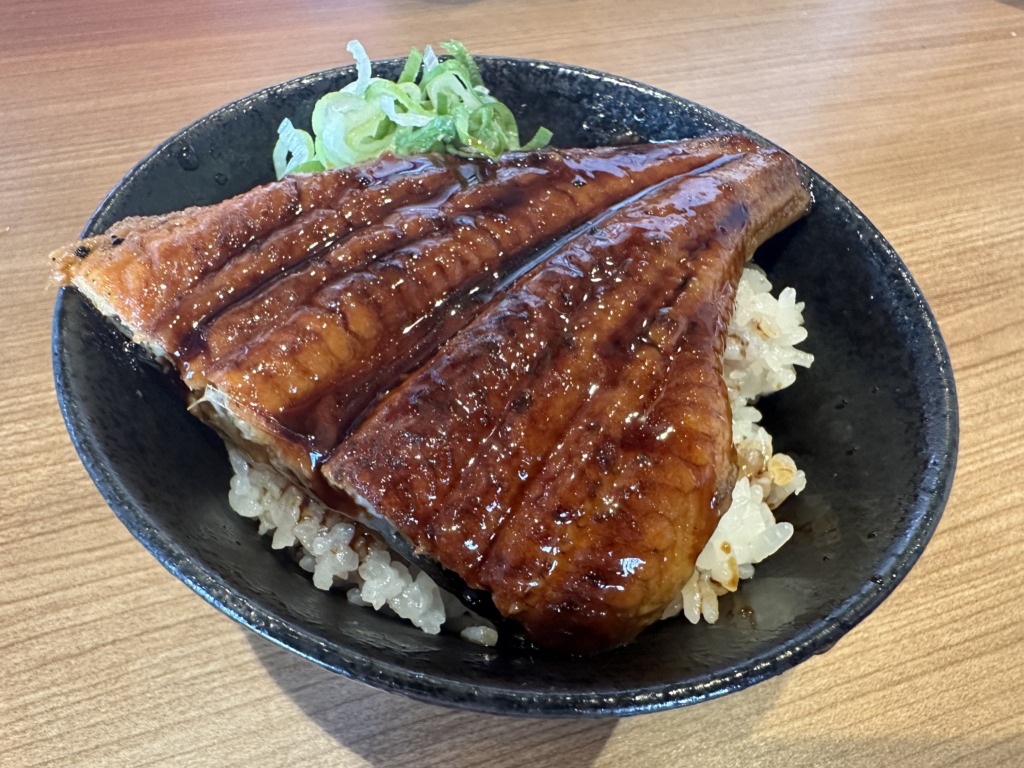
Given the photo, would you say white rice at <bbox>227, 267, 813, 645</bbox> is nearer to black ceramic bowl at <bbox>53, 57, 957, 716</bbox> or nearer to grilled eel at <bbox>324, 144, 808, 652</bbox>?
black ceramic bowl at <bbox>53, 57, 957, 716</bbox>

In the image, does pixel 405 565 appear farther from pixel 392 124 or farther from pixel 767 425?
pixel 392 124

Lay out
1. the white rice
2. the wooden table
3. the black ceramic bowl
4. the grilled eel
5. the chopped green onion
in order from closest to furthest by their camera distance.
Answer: the black ceramic bowl
the grilled eel
the white rice
the wooden table
the chopped green onion

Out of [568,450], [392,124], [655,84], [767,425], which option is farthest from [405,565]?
[655,84]

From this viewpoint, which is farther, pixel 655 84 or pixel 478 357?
pixel 655 84

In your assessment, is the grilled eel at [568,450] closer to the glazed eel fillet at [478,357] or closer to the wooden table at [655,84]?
the glazed eel fillet at [478,357]

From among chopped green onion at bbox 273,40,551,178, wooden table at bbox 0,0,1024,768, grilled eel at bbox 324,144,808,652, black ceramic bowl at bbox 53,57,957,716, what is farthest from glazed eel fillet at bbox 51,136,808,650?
wooden table at bbox 0,0,1024,768

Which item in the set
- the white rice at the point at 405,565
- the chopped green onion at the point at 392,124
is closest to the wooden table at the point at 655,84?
the white rice at the point at 405,565

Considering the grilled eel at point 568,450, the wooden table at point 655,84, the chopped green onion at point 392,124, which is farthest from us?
the chopped green onion at point 392,124
